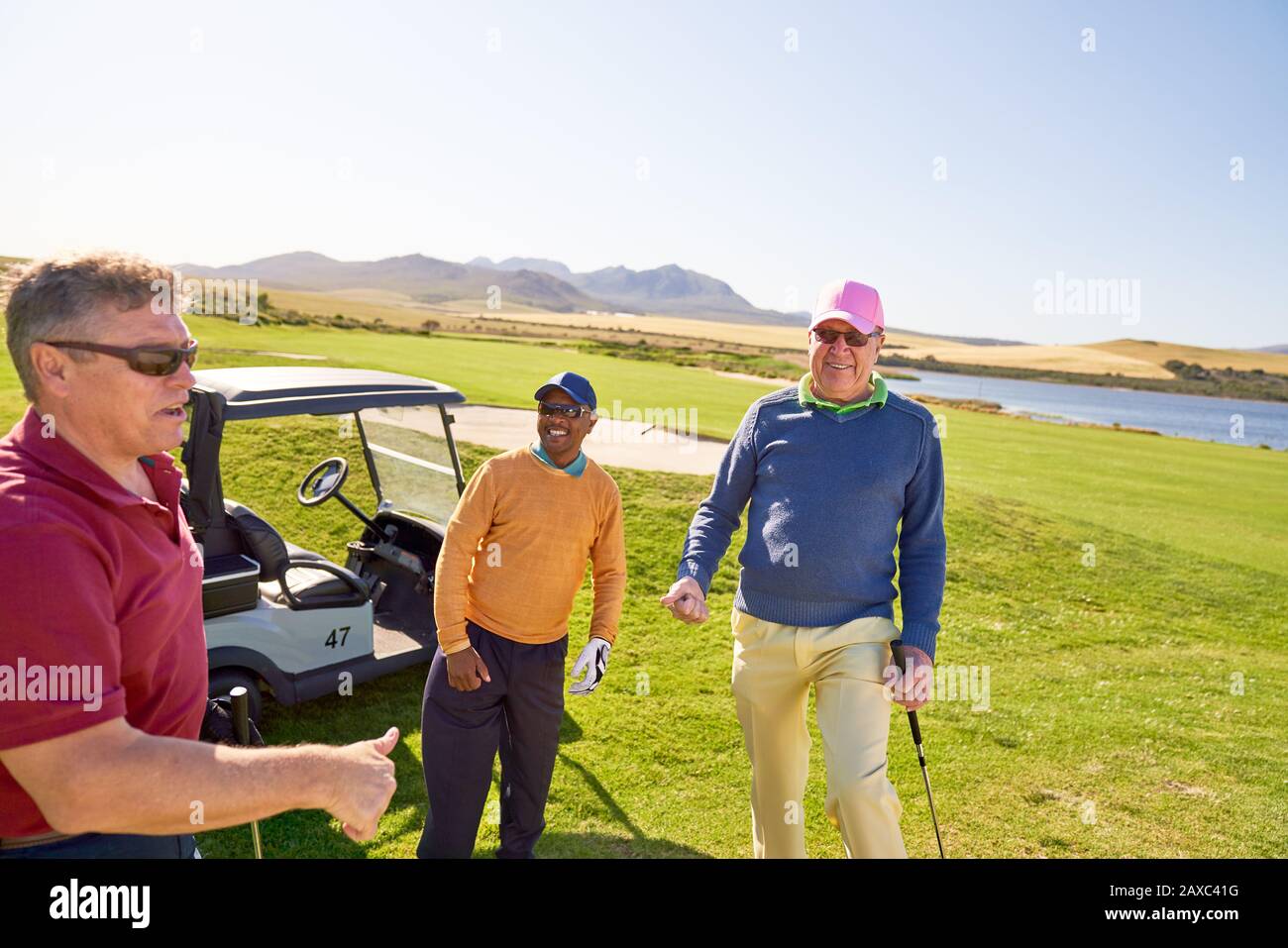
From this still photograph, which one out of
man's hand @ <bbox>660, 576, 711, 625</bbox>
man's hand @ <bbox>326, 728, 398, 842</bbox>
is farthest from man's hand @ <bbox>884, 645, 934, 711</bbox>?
man's hand @ <bbox>326, 728, 398, 842</bbox>

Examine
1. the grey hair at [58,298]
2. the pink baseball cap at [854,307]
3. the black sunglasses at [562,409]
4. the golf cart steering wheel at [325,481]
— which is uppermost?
the pink baseball cap at [854,307]

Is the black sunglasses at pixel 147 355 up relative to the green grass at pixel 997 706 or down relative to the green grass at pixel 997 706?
up

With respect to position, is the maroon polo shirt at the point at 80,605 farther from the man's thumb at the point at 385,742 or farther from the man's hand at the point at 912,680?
the man's hand at the point at 912,680

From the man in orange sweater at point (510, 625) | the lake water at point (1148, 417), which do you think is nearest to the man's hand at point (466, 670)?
the man in orange sweater at point (510, 625)

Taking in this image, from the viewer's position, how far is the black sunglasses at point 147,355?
1.72m

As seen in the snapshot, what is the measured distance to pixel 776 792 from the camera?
11.0 feet

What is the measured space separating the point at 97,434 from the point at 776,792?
2704 mm

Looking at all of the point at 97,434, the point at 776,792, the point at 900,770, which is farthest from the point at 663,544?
the point at 97,434

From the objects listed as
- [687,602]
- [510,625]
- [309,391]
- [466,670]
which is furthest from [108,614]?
[309,391]

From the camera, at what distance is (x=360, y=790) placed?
169 cm

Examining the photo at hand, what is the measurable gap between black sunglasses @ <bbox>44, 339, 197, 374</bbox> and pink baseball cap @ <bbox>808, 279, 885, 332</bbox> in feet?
7.30

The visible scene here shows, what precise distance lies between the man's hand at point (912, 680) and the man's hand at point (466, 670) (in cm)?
158

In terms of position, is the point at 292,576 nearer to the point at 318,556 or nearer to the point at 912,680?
the point at 318,556
